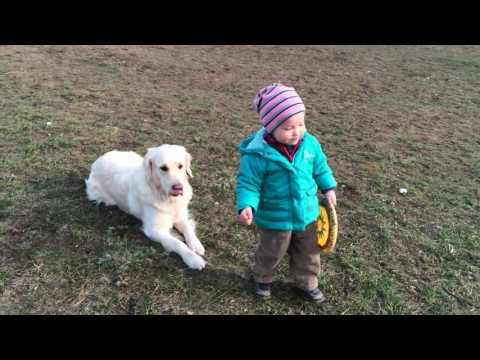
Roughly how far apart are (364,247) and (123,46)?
999 centimetres

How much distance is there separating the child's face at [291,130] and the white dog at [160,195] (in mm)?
1308

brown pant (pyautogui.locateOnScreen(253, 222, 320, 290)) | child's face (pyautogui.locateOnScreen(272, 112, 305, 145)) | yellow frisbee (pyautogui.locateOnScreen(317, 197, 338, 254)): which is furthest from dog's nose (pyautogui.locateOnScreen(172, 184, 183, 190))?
yellow frisbee (pyautogui.locateOnScreen(317, 197, 338, 254))

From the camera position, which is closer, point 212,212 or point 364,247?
point 364,247

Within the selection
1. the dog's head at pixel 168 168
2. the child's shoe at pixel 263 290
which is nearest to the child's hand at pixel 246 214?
the child's shoe at pixel 263 290

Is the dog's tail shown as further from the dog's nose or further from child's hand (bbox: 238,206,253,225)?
child's hand (bbox: 238,206,253,225)

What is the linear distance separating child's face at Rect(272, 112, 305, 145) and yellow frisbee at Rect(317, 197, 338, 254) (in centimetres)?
63

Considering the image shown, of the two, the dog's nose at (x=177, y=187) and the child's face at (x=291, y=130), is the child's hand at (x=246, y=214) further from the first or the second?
the dog's nose at (x=177, y=187)

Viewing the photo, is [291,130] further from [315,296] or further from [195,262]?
[195,262]

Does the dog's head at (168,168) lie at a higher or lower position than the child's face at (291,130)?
lower

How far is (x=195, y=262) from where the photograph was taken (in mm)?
3646

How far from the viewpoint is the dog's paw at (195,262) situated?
363 centimetres
